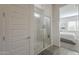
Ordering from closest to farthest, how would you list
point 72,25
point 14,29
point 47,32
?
1. point 14,29
2. point 72,25
3. point 47,32

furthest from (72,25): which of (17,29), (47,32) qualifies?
(17,29)

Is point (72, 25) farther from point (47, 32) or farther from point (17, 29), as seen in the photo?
point (17, 29)

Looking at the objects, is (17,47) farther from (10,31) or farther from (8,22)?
(8,22)

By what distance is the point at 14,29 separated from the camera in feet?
5.22

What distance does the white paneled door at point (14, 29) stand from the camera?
1.45 m

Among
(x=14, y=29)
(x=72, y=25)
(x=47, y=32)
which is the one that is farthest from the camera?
(x=47, y=32)

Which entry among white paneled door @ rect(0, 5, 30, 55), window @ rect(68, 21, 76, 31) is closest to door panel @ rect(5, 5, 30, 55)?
white paneled door @ rect(0, 5, 30, 55)

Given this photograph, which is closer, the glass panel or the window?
the window

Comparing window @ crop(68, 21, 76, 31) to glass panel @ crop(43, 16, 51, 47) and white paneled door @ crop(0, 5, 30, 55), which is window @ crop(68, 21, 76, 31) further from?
white paneled door @ crop(0, 5, 30, 55)

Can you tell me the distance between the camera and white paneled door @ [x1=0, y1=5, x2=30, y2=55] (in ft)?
4.77

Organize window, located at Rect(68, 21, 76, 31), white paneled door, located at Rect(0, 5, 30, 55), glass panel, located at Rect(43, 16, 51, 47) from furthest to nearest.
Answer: glass panel, located at Rect(43, 16, 51, 47)
window, located at Rect(68, 21, 76, 31)
white paneled door, located at Rect(0, 5, 30, 55)

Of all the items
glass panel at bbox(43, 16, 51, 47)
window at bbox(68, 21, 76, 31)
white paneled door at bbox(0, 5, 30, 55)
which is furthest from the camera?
glass panel at bbox(43, 16, 51, 47)

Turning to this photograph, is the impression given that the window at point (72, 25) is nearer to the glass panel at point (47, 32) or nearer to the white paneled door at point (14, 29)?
the glass panel at point (47, 32)

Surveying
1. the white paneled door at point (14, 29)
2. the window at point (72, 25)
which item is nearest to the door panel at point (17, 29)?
the white paneled door at point (14, 29)
